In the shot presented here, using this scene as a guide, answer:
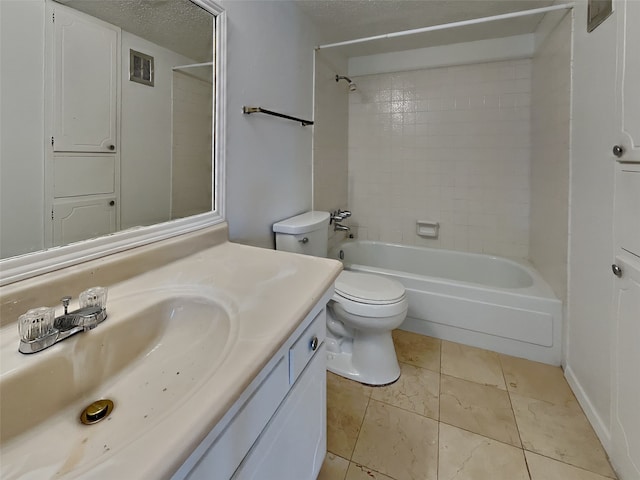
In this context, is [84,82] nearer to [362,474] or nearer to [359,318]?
[359,318]

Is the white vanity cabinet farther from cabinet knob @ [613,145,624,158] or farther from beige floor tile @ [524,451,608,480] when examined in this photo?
cabinet knob @ [613,145,624,158]

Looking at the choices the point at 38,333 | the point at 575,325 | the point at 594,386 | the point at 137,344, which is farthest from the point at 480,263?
the point at 38,333

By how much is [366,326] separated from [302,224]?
0.66 meters

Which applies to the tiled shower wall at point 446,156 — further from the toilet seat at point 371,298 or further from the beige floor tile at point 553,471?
the beige floor tile at point 553,471

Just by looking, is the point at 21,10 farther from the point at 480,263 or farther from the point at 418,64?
the point at 480,263

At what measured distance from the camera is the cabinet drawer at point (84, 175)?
0.87 metres

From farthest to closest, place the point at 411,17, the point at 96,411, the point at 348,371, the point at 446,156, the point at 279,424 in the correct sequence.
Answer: the point at 446,156
the point at 411,17
the point at 348,371
the point at 279,424
the point at 96,411

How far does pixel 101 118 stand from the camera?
95cm

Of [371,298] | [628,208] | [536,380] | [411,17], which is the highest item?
[411,17]

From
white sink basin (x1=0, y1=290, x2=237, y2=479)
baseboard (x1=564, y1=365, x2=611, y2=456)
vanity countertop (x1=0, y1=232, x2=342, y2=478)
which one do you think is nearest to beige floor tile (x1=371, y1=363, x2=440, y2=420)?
→ baseboard (x1=564, y1=365, x2=611, y2=456)

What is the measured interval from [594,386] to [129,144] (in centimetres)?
209

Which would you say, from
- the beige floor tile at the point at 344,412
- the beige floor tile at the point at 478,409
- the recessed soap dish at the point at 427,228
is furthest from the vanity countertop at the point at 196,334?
the recessed soap dish at the point at 427,228

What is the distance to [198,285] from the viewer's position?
0.88 m

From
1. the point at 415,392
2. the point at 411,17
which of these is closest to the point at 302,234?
the point at 415,392
